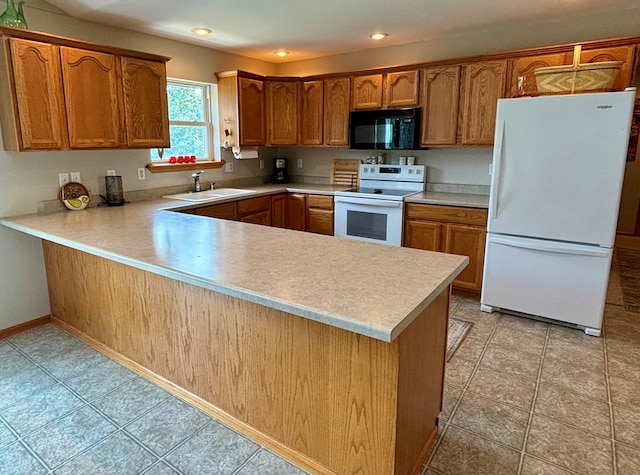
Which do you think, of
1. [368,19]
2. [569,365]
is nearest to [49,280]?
[368,19]

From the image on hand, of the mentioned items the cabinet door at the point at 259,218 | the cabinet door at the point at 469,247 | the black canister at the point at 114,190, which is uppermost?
the black canister at the point at 114,190

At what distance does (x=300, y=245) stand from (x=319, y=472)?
1027mm

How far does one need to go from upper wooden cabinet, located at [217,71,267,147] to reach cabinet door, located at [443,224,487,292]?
233 cm

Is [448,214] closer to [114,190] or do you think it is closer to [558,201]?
[558,201]

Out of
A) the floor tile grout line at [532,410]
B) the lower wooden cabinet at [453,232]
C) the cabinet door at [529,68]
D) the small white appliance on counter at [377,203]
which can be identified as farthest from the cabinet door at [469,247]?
the cabinet door at [529,68]

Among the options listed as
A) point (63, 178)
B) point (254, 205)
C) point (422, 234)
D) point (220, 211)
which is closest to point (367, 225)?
point (422, 234)

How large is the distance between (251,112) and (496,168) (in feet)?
8.62

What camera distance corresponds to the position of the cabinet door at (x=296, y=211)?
4.50 meters

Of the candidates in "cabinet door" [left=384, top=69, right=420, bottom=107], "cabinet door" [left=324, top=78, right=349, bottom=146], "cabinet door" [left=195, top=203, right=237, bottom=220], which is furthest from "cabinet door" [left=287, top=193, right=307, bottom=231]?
"cabinet door" [left=384, top=69, right=420, bottom=107]

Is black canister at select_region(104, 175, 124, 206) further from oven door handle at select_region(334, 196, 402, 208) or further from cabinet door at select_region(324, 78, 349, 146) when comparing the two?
cabinet door at select_region(324, 78, 349, 146)

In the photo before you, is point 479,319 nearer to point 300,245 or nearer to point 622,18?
point 300,245

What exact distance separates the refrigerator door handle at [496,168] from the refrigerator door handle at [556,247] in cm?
23

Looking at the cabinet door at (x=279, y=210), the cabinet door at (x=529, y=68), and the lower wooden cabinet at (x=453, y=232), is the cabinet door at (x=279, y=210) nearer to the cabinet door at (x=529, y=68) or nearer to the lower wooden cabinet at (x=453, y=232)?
the lower wooden cabinet at (x=453, y=232)

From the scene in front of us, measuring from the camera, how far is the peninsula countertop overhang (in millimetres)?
1331
